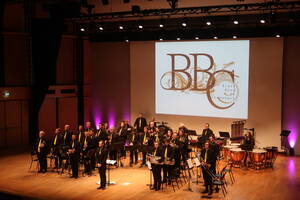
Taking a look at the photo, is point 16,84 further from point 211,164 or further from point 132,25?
point 211,164

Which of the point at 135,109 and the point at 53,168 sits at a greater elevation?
the point at 135,109

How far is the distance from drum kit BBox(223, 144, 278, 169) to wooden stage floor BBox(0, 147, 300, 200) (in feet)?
1.05

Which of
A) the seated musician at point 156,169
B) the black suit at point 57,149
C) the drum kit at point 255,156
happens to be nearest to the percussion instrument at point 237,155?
the drum kit at point 255,156

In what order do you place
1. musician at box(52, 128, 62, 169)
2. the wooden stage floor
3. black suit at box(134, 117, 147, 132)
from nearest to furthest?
the wooden stage floor, musician at box(52, 128, 62, 169), black suit at box(134, 117, 147, 132)

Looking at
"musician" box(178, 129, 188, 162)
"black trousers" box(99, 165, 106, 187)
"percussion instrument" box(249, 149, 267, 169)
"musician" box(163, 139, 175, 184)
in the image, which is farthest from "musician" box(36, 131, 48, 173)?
"percussion instrument" box(249, 149, 267, 169)

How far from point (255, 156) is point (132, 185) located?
4.48 meters

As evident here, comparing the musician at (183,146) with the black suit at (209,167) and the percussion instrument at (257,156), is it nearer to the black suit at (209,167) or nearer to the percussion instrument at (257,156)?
the black suit at (209,167)

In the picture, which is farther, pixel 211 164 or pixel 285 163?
pixel 285 163

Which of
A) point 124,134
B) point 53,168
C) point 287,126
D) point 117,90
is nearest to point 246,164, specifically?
point 287,126

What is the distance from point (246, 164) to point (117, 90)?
8364mm

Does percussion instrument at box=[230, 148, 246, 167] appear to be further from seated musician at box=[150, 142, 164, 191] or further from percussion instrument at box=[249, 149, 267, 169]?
seated musician at box=[150, 142, 164, 191]

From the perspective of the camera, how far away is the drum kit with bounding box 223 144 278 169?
541 inches

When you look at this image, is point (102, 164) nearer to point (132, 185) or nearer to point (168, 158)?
point (132, 185)

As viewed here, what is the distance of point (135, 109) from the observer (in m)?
19.8
